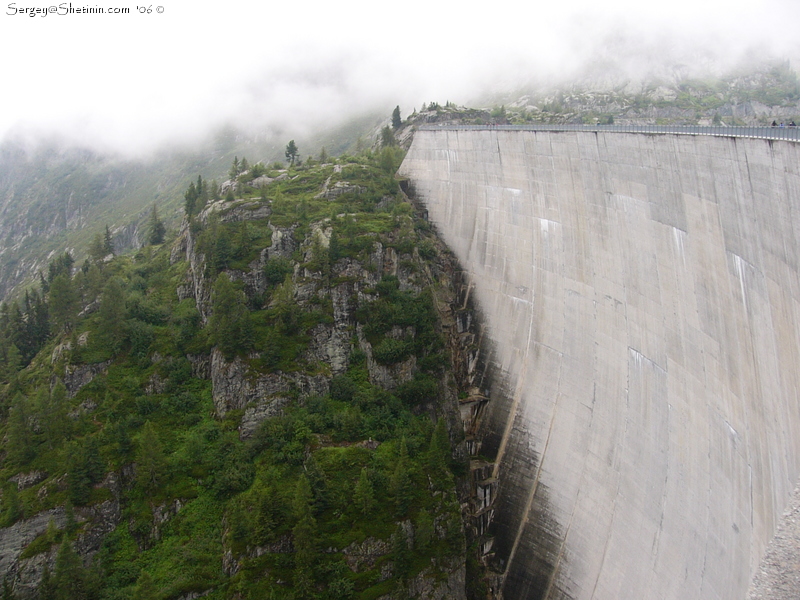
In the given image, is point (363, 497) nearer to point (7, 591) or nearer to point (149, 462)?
point (149, 462)

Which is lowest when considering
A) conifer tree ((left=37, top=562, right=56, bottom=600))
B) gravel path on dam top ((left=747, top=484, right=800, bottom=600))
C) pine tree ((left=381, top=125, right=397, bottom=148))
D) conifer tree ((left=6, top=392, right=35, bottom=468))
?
conifer tree ((left=37, top=562, right=56, bottom=600))

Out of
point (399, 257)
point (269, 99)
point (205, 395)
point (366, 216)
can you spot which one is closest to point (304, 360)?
point (205, 395)

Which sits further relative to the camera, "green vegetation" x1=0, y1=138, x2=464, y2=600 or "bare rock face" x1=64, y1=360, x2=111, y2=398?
"bare rock face" x1=64, y1=360, x2=111, y2=398

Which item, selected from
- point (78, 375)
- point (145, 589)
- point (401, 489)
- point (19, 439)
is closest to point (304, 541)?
point (401, 489)

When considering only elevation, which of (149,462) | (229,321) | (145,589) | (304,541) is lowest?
(145,589)

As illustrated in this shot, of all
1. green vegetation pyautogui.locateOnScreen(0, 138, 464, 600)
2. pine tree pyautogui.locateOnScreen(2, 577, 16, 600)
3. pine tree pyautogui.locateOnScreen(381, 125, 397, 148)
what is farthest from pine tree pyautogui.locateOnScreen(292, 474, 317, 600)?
pine tree pyautogui.locateOnScreen(381, 125, 397, 148)

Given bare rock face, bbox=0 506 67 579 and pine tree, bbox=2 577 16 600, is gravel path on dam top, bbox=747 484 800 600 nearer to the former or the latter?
bare rock face, bbox=0 506 67 579
